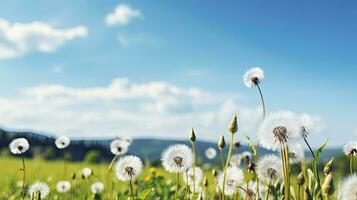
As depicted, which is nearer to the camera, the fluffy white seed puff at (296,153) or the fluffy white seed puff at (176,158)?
the fluffy white seed puff at (176,158)

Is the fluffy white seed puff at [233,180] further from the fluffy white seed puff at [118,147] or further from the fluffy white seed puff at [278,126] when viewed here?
the fluffy white seed puff at [118,147]

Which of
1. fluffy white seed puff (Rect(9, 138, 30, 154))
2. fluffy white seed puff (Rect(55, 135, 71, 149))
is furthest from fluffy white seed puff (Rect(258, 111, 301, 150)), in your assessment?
fluffy white seed puff (Rect(55, 135, 71, 149))

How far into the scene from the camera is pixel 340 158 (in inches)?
719

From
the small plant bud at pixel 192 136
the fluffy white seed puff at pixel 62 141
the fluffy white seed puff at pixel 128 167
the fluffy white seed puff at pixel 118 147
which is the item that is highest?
the fluffy white seed puff at pixel 62 141

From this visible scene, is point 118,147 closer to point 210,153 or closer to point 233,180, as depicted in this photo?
point 233,180

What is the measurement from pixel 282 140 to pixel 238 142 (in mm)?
2341

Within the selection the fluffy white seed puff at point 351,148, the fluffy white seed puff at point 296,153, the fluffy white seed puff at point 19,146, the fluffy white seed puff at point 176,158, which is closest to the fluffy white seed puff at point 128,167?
the fluffy white seed puff at point 176,158

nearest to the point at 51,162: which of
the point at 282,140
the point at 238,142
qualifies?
the point at 238,142

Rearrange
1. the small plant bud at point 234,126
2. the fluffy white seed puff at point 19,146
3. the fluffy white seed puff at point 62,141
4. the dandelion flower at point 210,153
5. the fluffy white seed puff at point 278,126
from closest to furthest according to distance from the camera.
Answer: the fluffy white seed puff at point 278,126
the small plant bud at point 234,126
the fluffy white seed puff at point 19,146
the fluffy white seed puff at point 62,141
the dandelion flower at point 210,153

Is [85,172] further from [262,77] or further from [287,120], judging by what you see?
[287,120]

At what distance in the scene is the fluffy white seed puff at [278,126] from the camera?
6.75 feet

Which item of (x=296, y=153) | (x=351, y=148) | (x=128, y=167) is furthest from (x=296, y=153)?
(x=128, y=167)

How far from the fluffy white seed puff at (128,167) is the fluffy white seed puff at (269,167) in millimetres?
745

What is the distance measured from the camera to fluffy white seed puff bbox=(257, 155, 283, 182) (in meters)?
2.59
